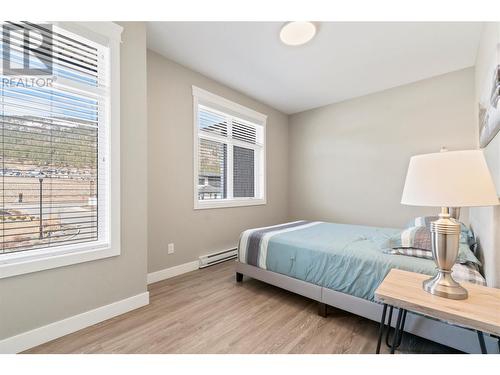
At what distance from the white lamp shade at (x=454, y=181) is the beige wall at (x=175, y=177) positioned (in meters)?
2.43

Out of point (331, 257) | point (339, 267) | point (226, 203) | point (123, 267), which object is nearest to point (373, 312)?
point (339, 267)

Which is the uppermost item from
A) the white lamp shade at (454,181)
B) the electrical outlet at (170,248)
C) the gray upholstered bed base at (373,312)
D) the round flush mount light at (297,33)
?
the round flush mount light at (297,33)

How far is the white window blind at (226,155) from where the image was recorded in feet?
10.5

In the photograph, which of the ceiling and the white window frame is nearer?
the white window frame

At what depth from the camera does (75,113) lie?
1.76 metres

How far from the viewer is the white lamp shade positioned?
102 cm

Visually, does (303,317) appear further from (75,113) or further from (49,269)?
(75,113)

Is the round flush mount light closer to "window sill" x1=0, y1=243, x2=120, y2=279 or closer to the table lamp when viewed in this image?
the table lamp

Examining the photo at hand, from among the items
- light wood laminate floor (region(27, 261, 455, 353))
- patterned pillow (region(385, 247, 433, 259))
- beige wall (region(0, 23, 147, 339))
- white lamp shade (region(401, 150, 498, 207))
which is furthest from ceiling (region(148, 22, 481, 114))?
light wood laminate floor (region(27, 261, 455, 353))

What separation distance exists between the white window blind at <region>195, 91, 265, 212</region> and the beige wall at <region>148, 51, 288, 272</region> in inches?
6.1

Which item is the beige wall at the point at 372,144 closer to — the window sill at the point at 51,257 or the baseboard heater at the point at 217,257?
the baseboard heater at the point at 217,257

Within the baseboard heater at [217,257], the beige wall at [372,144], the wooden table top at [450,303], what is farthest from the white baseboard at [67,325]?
the beige wall at [372,144]
